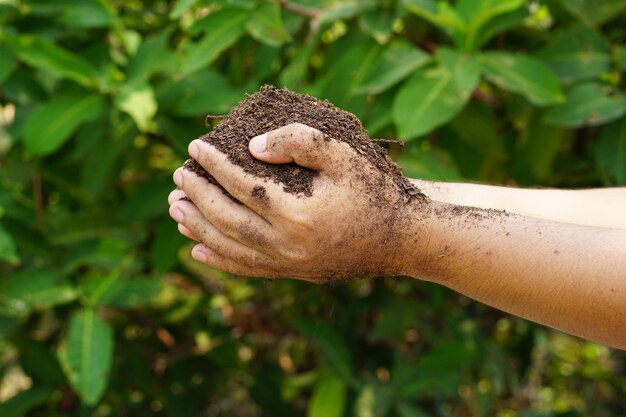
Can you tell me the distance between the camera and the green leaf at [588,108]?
210 cm

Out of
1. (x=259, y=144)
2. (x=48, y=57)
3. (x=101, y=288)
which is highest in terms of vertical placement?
(x=259, y=144)

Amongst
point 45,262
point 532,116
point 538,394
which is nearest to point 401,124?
point 532,116

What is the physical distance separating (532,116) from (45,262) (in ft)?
4.77

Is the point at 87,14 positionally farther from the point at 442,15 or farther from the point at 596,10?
the point at 596,10

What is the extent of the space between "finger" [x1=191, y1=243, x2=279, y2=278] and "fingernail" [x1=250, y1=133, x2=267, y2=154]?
19cm

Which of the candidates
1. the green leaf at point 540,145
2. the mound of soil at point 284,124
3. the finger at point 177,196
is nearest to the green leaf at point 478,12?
the green leaf at point 540,145

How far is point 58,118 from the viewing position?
86.6 inches

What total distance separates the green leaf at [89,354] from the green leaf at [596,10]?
1.52 meters

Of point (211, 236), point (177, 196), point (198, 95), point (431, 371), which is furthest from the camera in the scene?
point (431, 371)

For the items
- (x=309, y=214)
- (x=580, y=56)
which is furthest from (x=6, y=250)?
(x=580, y=56)

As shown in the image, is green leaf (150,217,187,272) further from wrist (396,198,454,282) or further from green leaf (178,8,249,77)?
wrist (396,198,454,282)

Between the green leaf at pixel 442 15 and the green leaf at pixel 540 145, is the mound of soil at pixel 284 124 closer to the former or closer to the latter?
the green leaf at pixel 442 15

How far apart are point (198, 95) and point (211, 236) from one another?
0.93 meters

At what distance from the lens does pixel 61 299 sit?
226 centimetres
